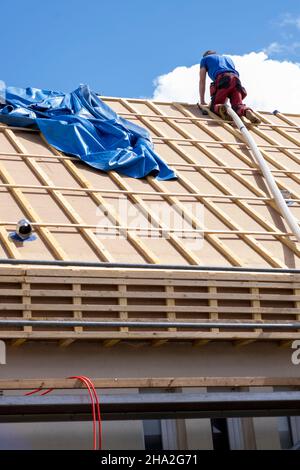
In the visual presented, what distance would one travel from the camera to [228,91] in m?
12.9

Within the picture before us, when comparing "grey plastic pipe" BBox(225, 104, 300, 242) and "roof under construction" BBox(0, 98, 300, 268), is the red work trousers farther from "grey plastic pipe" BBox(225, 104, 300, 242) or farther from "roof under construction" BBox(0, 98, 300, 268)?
"roof under construction" BBox(0, 98, 300, 268)

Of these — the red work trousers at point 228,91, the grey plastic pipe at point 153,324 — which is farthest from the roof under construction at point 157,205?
the red work trousers at point 228,91

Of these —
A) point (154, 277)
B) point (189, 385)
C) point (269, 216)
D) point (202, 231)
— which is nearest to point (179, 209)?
point (202, 231)

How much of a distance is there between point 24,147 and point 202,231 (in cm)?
242

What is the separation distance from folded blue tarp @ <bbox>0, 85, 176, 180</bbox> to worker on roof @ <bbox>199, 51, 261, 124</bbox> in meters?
2.06

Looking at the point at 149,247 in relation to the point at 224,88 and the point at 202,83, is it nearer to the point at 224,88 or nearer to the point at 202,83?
the point at 224,88

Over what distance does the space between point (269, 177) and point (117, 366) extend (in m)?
3.84

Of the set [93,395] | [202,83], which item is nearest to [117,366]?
[93,395]

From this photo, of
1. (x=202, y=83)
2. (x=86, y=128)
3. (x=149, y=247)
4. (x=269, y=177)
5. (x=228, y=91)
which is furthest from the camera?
(x=202, y=83)

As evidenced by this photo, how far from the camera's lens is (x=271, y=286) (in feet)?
27.0

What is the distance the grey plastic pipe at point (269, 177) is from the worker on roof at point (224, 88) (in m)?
0.19

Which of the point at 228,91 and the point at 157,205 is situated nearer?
the point at 157,205

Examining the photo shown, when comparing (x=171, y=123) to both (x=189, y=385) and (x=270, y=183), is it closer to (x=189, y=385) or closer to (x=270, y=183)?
(x=270, y=183)

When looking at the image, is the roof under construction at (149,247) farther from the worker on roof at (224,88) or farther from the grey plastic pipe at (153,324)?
the worker on roof at (224,88)
